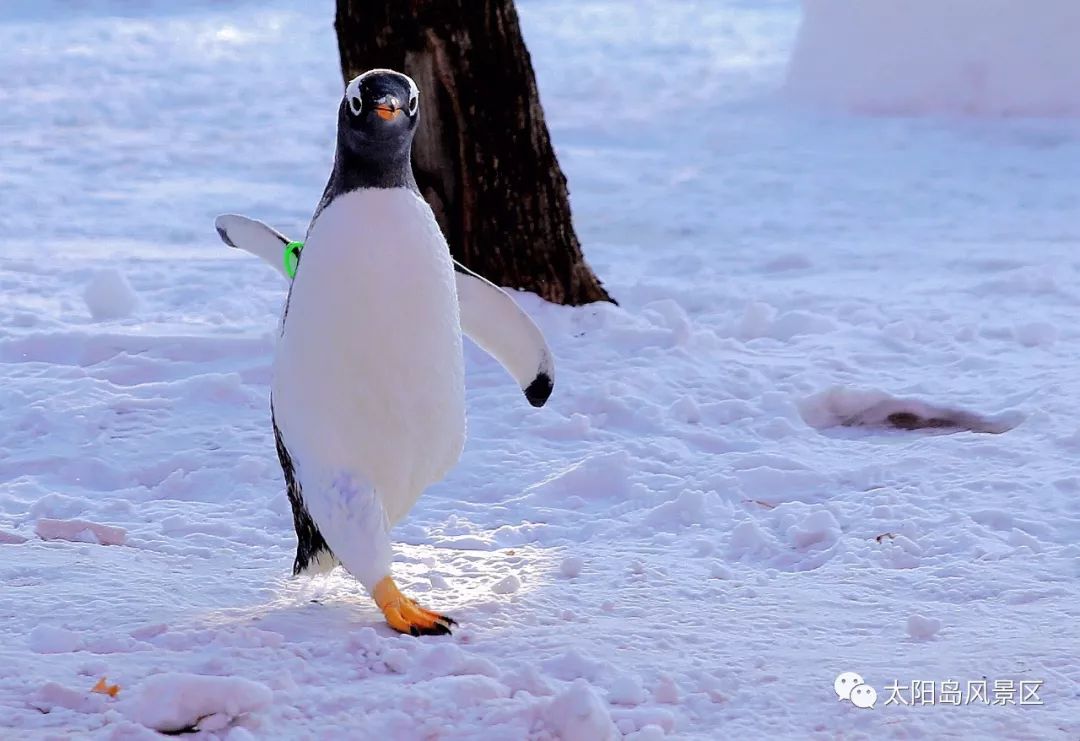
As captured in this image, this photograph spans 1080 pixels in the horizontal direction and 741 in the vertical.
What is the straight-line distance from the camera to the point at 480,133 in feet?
15.2

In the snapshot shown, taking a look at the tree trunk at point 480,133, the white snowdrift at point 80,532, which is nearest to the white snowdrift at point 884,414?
the tree trunk at point 480,133

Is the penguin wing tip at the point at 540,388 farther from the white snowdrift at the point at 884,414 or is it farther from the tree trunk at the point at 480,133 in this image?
the tree trunk at the point at 480,133

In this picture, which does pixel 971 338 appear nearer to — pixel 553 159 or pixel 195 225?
pixel 553 159

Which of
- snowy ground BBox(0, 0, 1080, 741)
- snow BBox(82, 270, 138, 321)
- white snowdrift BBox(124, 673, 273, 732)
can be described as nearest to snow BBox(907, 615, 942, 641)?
snowy ground BBox(0, 0, 1080, 741)

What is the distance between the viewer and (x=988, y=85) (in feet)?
35.7

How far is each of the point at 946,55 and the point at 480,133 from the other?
24.5 feet

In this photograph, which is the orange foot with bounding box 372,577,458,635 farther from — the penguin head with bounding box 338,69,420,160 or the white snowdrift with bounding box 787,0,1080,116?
the white snowdrift with bounding box 787,0,1080,116

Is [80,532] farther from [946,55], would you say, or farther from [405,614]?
[946,55]

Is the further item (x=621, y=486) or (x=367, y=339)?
(x=621, y=486)

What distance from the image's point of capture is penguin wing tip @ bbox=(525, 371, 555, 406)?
2.98 meters

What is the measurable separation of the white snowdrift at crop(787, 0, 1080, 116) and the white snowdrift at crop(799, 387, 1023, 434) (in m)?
7.24

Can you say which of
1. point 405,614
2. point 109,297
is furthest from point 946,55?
point 405,614

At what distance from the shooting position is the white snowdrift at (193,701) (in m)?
1.97

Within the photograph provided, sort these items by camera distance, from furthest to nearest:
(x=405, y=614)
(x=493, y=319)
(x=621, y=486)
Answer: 1. (x=621, y=486)
2. (x=493, y=319)
3. (x=405, y=614)
